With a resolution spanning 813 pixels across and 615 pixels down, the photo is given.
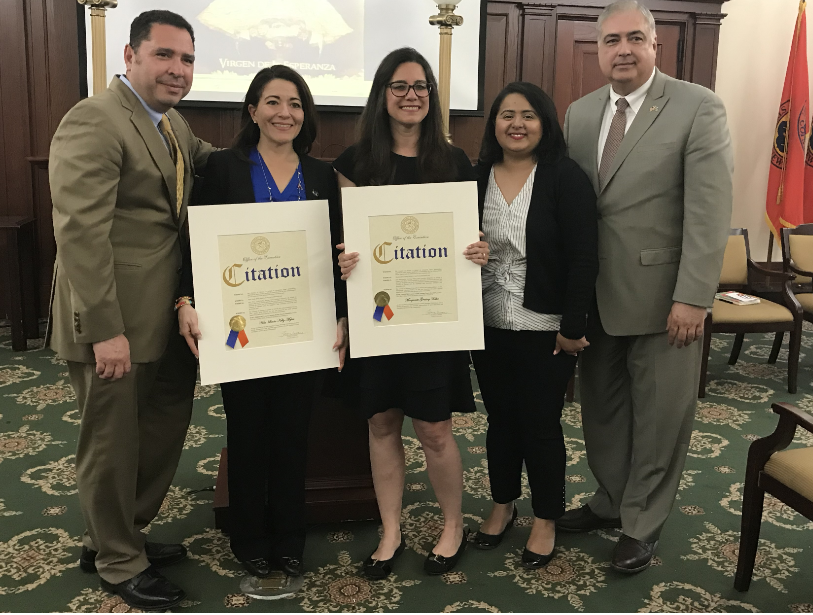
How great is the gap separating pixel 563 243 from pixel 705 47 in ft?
15.4

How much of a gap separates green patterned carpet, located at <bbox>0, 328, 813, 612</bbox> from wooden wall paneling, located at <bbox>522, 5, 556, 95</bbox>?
3294mm

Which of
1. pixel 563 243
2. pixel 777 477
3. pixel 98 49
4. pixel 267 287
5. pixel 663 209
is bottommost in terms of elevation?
pixel 777 477

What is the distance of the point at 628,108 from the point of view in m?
2.27

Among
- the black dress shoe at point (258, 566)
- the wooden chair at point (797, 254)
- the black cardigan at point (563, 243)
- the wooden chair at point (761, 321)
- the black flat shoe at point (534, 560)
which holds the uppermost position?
the black cardigan at point (563, 243)

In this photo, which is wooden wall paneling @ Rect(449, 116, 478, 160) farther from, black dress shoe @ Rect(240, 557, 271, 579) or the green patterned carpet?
black dress shoe @ Rect(240, 557, 271, 579)

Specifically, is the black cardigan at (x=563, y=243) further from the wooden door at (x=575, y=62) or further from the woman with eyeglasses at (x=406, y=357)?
the wooden door at (x=575, y=62)

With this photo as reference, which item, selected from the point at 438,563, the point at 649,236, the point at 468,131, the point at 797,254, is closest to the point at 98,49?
the point at 649,236

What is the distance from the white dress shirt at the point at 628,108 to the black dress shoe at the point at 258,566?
1634 mm

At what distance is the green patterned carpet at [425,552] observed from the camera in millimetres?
2158

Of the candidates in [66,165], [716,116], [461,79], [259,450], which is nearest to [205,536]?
[259,450]

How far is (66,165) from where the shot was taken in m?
1.80

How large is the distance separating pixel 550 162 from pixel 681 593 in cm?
139

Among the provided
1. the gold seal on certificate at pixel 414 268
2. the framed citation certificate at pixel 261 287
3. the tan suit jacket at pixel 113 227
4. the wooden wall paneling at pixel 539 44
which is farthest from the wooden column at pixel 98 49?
the wooden wall paneling at pixel 539 44

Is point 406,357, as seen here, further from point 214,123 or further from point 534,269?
point 214,123
